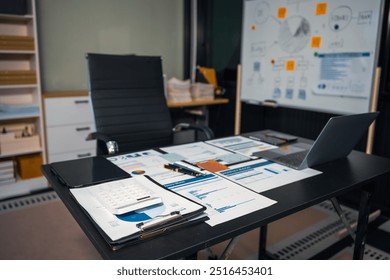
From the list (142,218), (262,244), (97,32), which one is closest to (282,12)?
(97,32)

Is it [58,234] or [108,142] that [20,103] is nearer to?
[58,234]

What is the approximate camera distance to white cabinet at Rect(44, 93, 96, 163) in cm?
286

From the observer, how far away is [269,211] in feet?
3.29

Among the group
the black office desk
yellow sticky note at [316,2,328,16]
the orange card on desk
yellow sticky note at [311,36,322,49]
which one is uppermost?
yellow sticky note at [316,2,328,16]

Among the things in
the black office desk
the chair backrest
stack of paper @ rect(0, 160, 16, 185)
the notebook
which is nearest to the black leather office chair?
the chair backrest

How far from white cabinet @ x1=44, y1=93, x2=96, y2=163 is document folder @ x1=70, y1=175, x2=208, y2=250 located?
1.99 metres

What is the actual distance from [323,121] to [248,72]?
2.65ft

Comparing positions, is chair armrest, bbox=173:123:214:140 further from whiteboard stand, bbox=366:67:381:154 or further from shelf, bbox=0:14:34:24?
shelf, bbox=0:14:34:24

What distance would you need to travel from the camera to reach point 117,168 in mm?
1334

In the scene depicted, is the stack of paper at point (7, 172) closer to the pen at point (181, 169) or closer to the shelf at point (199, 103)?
the shelf at point (199, 103)

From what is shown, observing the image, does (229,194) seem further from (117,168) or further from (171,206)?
(117,168)

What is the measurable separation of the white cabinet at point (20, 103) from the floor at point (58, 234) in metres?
0.21

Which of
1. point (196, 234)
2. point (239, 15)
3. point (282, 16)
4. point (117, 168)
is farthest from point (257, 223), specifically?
point (239, 15)

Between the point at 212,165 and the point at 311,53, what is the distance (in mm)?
1671
